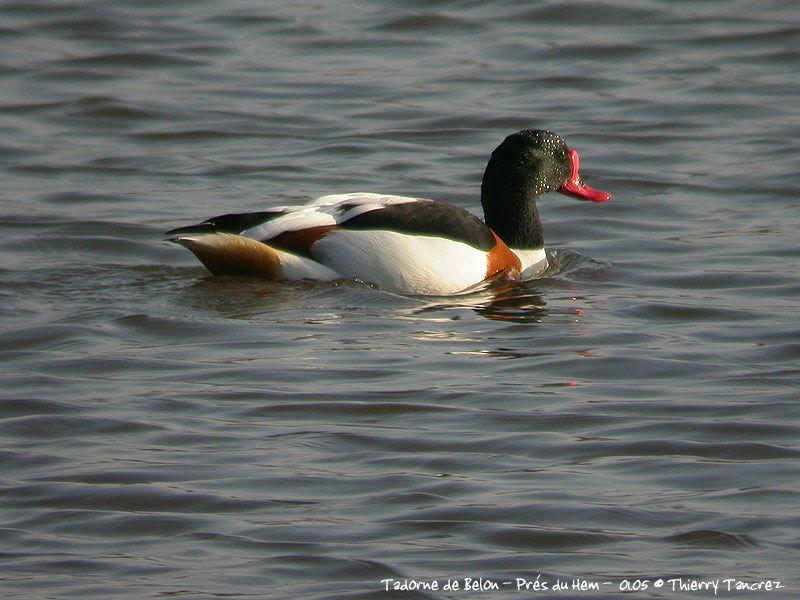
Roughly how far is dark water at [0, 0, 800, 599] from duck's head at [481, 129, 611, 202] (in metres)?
0.55

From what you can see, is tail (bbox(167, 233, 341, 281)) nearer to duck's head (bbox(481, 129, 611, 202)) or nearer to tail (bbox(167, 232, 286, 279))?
tail (bbox(167, 232, 286, 279))

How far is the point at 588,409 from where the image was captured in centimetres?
661

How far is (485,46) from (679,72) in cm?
189

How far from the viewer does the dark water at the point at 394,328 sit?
16.8 ft

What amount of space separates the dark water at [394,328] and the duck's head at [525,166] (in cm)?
55

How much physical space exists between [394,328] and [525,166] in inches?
81.0

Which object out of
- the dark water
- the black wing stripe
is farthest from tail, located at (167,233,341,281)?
the black wing stripe

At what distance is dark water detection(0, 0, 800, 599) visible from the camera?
5.13 m

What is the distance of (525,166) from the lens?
956cm

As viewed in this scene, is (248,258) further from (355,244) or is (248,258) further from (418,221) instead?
(418,221)

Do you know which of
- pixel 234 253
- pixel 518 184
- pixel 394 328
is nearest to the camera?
pixel 394 328

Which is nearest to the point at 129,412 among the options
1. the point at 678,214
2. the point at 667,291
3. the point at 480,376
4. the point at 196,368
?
the point at 196,368

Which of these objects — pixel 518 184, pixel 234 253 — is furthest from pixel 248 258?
pixel 518 184

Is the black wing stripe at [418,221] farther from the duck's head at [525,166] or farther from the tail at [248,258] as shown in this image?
the duck's head at [525,166]
